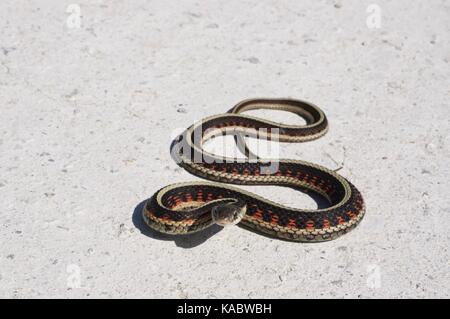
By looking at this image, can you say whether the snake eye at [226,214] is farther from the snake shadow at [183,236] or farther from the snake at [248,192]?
the snake shadow at [183,236]

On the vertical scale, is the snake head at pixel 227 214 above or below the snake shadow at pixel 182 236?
above

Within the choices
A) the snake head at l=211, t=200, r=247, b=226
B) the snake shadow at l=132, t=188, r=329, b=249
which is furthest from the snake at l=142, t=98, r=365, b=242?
the snake shadow at l=132, t=188, r=329, b=249

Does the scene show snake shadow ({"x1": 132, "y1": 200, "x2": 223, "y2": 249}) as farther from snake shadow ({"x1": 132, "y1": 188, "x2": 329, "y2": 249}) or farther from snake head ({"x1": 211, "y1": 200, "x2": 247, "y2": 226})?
snake head ({"x1": 211, "y1": 200, "x2": 247, "y2": 226})

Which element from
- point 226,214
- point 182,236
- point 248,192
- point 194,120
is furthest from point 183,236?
point 194,120

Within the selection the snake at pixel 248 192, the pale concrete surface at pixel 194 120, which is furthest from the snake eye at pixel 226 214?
the pale concrete surface at pixel 194 120

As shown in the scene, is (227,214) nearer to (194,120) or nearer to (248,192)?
(248,192)

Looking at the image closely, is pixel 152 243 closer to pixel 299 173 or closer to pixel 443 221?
pixel 299 173
